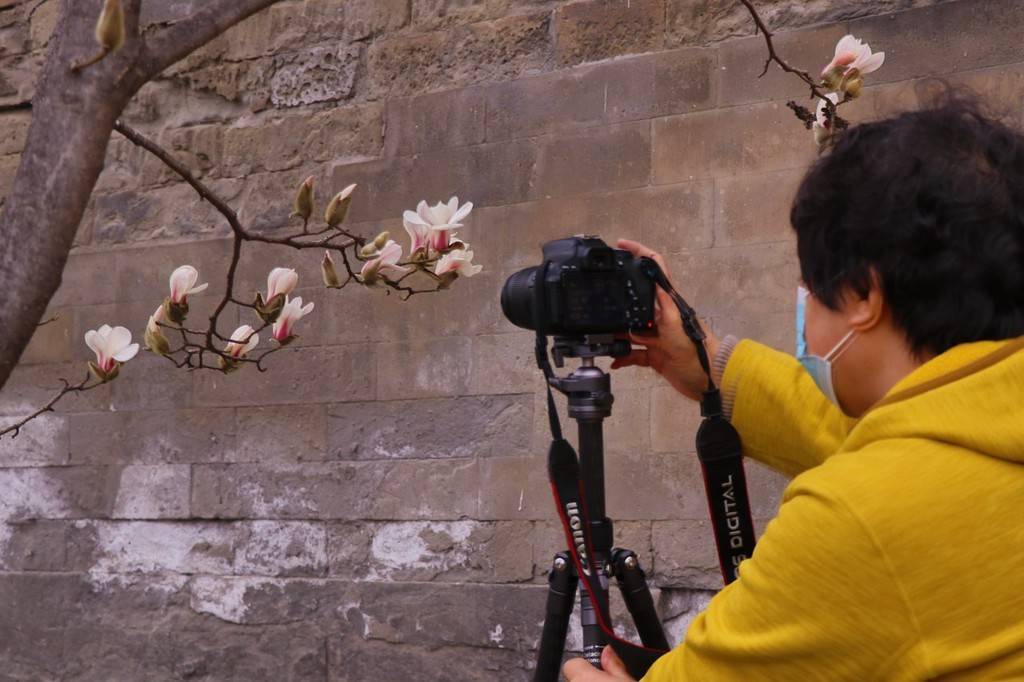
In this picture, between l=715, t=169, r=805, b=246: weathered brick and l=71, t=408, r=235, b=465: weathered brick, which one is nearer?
l=715, t=169, r=805, b=246: weathered brick

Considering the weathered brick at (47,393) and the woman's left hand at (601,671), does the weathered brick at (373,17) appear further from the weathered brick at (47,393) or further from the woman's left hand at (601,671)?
the woman's left hand at (601,671)

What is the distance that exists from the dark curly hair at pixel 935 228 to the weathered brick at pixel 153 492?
3796 millimetres

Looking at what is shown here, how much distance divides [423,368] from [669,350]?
8.02ft

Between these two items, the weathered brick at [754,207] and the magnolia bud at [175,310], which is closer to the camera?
the magnolia bud at [175,310]

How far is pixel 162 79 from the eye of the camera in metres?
5.20

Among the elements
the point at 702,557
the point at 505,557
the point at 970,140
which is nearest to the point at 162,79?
the point at 505,557

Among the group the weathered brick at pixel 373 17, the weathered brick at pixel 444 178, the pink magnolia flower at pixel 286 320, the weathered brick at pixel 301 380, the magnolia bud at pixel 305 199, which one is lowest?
the pink magnolia flower at pixel 286 320

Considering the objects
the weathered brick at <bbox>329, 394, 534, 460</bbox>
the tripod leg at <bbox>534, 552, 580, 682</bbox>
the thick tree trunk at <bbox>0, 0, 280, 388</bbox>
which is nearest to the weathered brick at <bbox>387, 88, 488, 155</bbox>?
the weathered brick at <bbox>329, 394, 534, 460</bbox>

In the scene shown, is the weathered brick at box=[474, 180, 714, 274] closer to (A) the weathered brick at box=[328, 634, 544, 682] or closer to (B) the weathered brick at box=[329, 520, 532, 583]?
(B) the weathered brick at box=[329, 520, 532, 583]

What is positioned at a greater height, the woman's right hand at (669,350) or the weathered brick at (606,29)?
the weathered brick at (606,29)

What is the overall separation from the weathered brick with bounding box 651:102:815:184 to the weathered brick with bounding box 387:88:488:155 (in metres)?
0.62

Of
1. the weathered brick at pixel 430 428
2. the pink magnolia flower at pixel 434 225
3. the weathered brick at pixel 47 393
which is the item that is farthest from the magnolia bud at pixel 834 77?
the weathered brick at pixel 47 393

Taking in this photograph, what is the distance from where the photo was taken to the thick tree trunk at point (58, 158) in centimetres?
215

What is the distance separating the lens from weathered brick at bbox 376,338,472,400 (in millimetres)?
4465
